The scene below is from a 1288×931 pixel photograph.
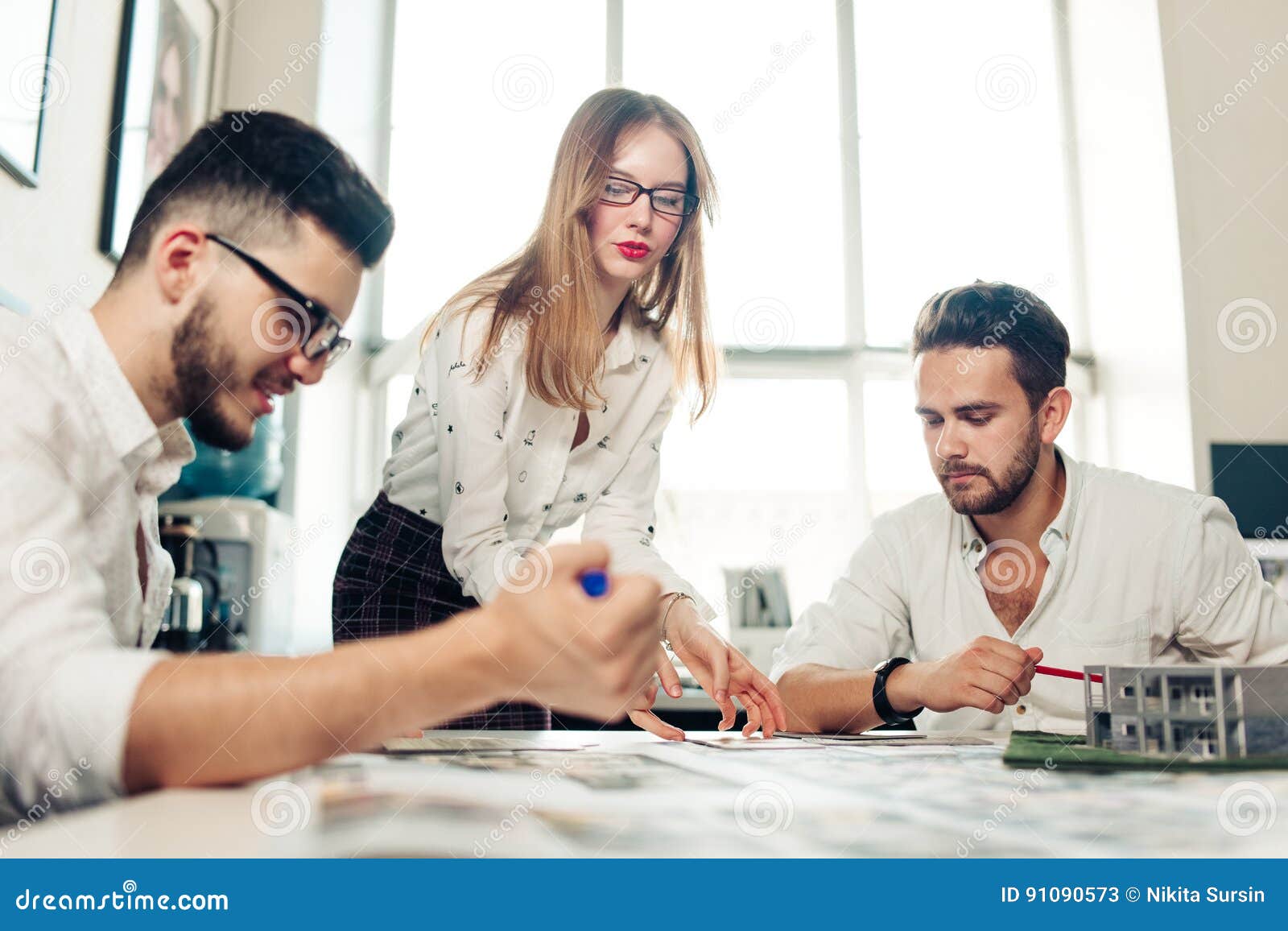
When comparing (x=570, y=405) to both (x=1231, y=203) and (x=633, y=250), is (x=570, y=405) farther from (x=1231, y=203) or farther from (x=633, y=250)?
(x=1231, y=203)

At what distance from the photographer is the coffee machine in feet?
7.11

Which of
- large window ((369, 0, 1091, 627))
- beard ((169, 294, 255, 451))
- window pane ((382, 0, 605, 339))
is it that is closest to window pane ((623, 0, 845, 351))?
large window ((369, 0, 1091, 627))

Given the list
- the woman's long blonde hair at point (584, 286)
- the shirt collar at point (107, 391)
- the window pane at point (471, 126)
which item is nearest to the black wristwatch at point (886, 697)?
the woman's long blonde hair at point (584, 286)

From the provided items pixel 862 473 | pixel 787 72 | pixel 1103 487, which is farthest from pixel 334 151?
pixel 787 72

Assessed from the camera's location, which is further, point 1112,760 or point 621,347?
point 621,347

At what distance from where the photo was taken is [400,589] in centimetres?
131

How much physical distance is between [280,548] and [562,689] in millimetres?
2167

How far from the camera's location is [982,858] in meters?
0.48

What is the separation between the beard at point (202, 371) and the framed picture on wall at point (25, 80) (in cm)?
99

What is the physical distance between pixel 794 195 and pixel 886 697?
274 centimetres

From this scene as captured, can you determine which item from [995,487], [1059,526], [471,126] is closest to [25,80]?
[995,487]

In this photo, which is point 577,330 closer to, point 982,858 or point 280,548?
point 982,858

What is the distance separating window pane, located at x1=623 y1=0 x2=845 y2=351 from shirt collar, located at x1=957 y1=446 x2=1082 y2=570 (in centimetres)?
200

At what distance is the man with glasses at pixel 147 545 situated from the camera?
0.54m
